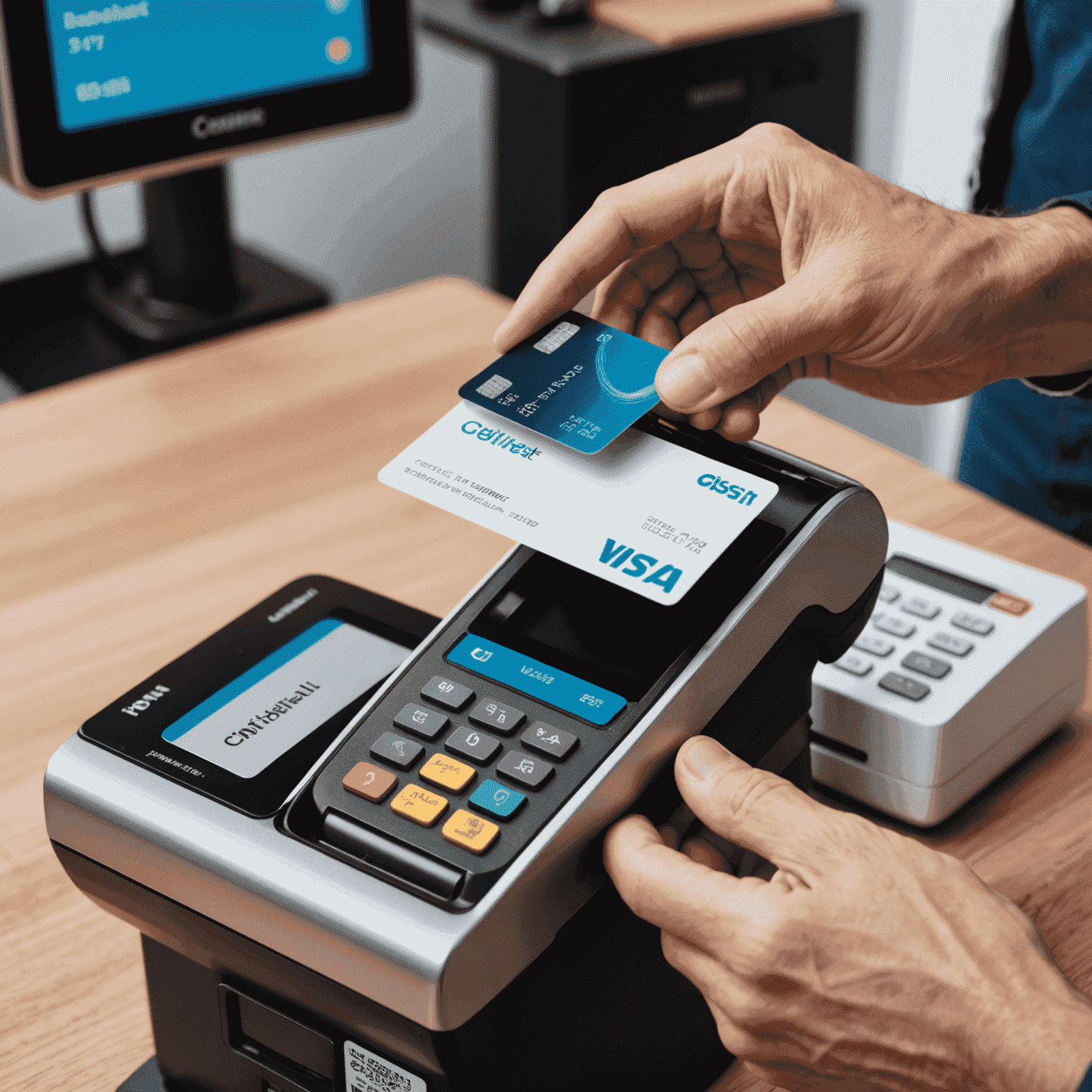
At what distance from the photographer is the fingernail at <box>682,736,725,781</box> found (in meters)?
0.51

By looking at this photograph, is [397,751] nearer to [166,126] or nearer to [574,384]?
[574,384]

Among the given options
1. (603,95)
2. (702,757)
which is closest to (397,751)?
(702,757)

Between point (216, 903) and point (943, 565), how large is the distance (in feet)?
1.59

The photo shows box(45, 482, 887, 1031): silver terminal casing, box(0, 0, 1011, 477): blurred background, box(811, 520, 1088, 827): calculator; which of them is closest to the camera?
box(45, 482, 887, 1031): silver terminal casing

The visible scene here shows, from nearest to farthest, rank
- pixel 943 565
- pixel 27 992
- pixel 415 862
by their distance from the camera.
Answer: pixel 415 862 < pixel 27 992 < pixel 943 565

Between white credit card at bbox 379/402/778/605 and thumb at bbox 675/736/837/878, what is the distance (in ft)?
0.21

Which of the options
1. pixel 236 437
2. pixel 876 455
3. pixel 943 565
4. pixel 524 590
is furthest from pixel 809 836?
pixel 236 437

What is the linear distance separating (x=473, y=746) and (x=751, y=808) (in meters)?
0.11

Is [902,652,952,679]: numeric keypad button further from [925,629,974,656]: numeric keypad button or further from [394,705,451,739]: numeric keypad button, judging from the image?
[394,705,451,739]: numeric keypad button

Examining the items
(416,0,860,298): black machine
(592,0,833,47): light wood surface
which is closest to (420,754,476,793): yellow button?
(416,0,860,298): black machine

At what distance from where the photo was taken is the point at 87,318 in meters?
1.47

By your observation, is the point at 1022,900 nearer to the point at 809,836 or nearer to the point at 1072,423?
the point at 809,836

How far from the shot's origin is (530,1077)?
0.51 meters

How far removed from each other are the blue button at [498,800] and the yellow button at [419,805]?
13 mm
